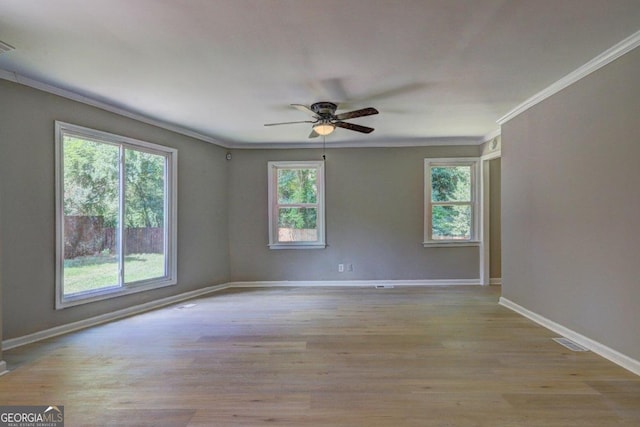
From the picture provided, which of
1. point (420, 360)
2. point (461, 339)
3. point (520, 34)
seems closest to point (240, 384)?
point (420, 360)

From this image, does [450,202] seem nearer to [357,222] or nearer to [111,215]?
[357,222]

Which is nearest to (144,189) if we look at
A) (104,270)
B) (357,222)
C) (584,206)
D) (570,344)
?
(104,270)

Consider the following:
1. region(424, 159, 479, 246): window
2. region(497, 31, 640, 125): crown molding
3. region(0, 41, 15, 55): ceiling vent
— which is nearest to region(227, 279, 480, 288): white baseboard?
region(424, 159, 479, 246): window

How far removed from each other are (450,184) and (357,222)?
1.74 metres

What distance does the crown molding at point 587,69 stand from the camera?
2.45 m

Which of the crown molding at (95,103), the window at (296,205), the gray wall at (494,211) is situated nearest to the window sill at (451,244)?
the gray wall at (494,211)

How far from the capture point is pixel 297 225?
598 cm

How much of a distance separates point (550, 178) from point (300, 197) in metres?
3.69

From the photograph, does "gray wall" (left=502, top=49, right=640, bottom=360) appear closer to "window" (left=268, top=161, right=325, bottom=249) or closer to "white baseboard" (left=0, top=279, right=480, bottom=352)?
"white baseboard" (left=0, top=279, right=480, bottom=352)

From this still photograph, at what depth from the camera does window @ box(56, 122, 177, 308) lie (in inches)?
140

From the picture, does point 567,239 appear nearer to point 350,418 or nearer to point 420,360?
point 420,360

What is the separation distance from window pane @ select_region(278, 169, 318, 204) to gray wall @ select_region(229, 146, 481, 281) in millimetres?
247

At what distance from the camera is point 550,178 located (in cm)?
346

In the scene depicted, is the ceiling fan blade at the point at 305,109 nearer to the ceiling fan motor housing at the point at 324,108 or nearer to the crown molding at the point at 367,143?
the ceiling fan motor housing at the point at 324,108
